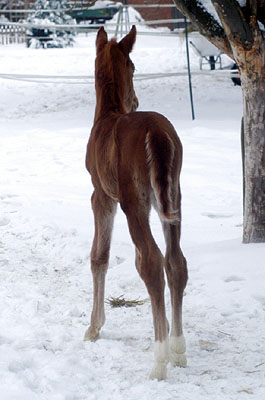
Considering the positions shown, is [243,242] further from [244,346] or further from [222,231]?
[244,346]

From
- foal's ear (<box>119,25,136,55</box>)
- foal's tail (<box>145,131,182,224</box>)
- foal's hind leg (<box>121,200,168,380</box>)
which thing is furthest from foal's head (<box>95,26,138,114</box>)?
foal's hind leg (<box>121,200,168,380</box>)

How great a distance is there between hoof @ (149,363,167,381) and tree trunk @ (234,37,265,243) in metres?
2.27

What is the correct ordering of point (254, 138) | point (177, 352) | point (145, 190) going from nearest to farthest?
point (145, 190) < point (177, 352) < point (254, 138)

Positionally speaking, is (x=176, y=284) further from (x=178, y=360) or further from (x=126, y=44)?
(x=126, y=44)

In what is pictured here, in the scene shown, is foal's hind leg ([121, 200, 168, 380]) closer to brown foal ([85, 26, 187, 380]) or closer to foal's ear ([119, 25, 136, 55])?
brown foal ([85, 26, 187, 380])

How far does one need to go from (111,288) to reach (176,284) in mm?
1483

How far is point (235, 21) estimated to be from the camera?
4.95 meters

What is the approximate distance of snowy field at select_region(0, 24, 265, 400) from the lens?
335cm

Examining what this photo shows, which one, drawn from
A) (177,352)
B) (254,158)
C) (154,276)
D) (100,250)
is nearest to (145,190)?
(154,276)

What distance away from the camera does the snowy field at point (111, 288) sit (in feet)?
11.0

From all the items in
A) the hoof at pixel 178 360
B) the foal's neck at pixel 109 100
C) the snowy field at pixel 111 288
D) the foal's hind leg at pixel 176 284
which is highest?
the foal's neck at pixel 109 100

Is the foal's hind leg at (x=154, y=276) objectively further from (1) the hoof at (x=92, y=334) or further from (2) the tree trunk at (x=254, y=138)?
(2) the tree trunk at (x=254, y=138)

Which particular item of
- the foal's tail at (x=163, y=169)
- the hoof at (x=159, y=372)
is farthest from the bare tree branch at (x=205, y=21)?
the hoof at (x=159, y=372)

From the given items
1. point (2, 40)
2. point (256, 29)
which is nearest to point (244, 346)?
point (256, 29)
